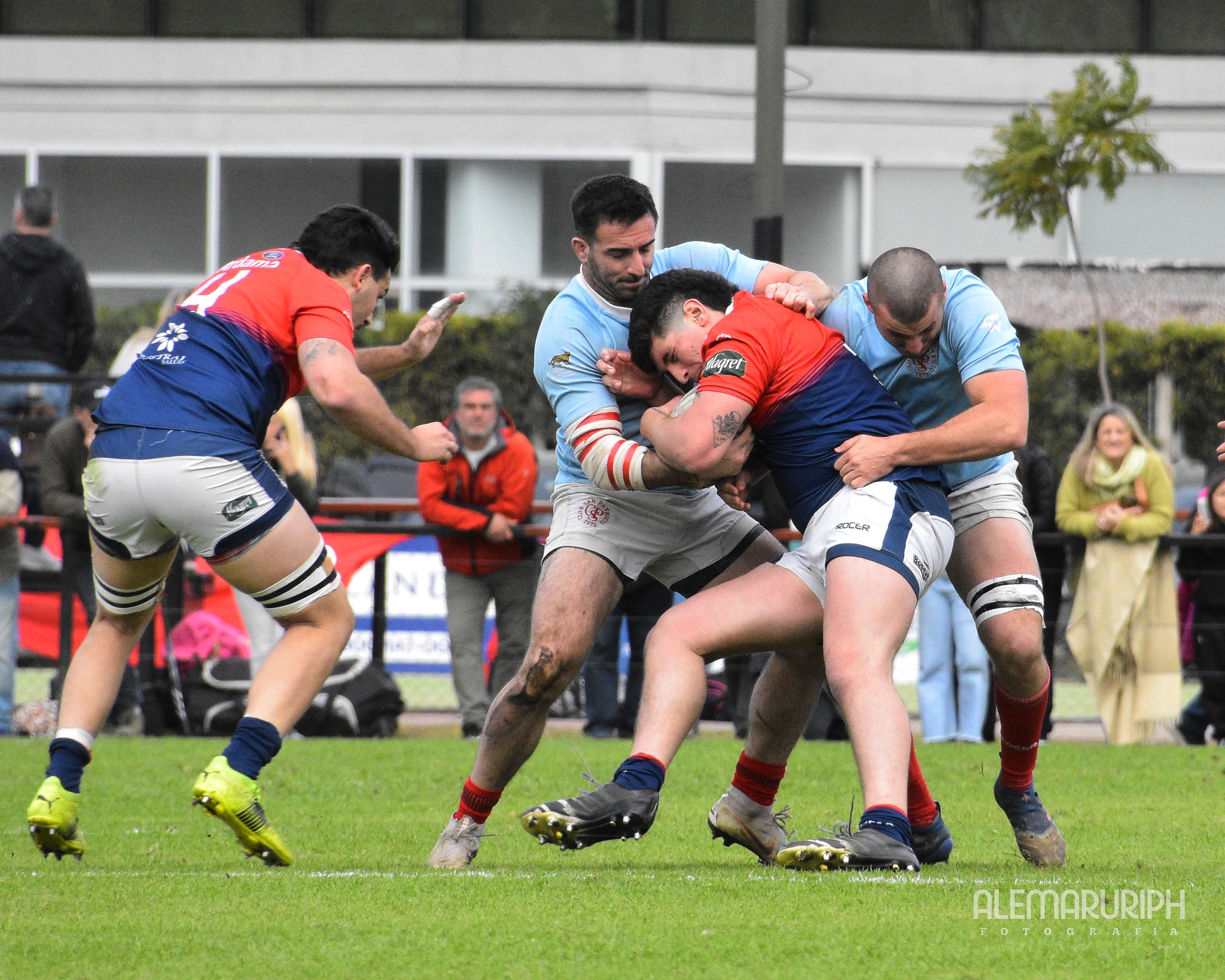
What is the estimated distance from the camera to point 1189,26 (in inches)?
822

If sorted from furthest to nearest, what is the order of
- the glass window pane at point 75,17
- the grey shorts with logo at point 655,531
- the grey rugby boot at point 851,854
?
the glass window pane at point 75,17 < the grey shorts with logo at point 655,531 < the grey rugby boot at point 851,854

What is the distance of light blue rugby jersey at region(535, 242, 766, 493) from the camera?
18.9 feet

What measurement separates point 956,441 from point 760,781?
4.41 ft

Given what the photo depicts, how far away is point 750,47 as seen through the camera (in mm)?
20219

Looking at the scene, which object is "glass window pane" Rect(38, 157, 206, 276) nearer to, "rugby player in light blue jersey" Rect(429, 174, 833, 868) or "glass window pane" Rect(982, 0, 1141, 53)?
"glass window pane" Rect(982, 0, 1141, 53)

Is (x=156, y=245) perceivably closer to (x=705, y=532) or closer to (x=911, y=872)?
(x=705, y=532)

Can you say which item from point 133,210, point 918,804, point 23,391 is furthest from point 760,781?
point 133,210

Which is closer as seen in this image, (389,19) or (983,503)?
(983,503)

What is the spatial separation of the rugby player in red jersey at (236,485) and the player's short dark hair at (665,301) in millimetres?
698

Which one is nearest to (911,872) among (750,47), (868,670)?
(868,670)

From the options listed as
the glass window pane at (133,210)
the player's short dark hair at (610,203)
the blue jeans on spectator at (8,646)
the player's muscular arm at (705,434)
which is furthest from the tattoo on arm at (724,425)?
the glass window pane at (133,210)

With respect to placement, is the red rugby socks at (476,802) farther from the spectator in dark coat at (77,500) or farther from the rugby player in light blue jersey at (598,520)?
the spectator in dark coat at (77,500)

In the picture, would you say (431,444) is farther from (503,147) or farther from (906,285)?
(503,147)

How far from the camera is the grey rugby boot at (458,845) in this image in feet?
18.7
